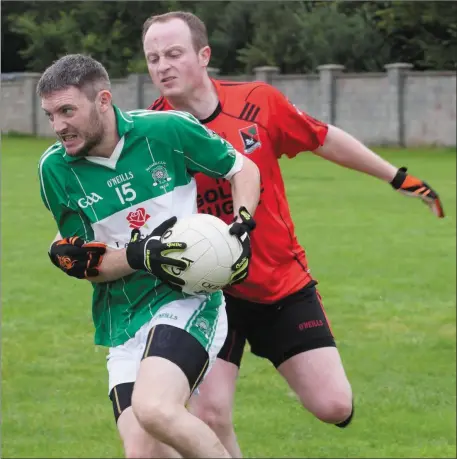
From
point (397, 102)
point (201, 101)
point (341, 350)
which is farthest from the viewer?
point (397, 102)

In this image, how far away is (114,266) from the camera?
203 inches

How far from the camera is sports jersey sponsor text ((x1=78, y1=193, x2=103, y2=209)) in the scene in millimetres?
5277

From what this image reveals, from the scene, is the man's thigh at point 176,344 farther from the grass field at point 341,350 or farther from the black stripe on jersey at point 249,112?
the grass field at point 341,350

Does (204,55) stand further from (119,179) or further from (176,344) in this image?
(176,344)

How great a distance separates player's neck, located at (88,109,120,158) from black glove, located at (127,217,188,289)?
459 mm

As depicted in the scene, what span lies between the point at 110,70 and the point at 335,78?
17.7 metres

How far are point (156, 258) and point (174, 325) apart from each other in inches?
13.8

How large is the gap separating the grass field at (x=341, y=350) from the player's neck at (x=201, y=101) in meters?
2.78

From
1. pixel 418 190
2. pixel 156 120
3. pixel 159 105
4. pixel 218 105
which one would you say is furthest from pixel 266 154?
pixel 156 120

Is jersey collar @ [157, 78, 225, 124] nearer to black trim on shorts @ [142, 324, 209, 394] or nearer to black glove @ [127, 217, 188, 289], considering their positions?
black glove @ [127, 217, 188, 289]

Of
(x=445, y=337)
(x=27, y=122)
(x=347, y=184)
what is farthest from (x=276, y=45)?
(x=445, y=337)

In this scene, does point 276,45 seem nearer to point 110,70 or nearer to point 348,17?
point 348,17

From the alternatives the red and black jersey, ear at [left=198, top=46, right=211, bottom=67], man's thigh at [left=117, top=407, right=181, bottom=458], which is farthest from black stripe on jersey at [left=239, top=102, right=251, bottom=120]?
man's thigh at [left=117, top=407, right=181, bottom=458]

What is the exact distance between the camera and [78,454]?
7898 mm
